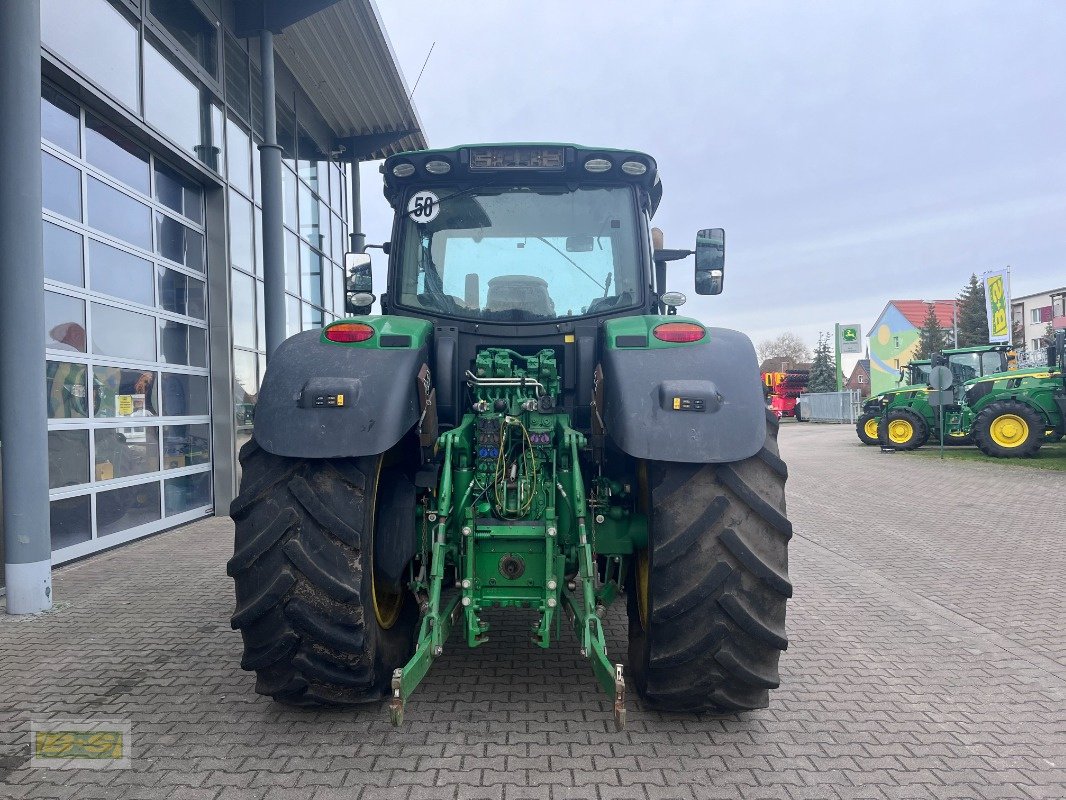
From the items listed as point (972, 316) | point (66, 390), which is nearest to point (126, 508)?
point (66, 390)

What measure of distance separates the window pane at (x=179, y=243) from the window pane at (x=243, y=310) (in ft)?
1.95

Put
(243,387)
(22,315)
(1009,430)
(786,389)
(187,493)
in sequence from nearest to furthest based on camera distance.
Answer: (22,315), (187,493), (243,387), (1009,430), (786,389)

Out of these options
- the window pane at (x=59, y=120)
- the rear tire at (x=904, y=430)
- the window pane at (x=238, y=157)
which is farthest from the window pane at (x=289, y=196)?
the rear tire at (x=904, y=430)

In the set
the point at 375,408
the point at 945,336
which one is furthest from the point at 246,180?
the point at 945,336

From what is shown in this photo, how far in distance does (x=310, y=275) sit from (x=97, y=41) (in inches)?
239

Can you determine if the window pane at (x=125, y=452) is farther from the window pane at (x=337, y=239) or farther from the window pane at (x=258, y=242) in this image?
the window pane at (x=337, y=239)

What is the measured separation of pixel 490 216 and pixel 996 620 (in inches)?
166

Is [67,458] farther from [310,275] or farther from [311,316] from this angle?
[310,275]

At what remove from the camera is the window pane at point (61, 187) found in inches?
247

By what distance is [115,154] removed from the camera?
7.36 m

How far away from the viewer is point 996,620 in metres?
4.83

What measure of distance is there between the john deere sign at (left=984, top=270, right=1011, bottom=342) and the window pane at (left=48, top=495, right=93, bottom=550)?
2570 cm

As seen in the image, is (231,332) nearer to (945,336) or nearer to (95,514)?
(95,514)

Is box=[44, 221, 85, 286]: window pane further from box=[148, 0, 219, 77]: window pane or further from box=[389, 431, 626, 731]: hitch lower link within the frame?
box=[389, 431, 626, 731]: hitch lower link
